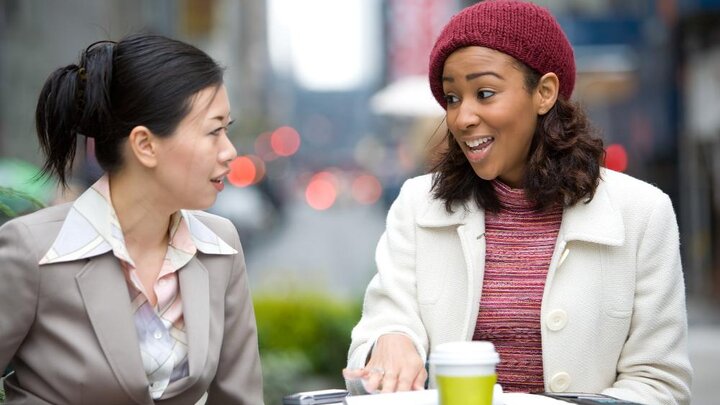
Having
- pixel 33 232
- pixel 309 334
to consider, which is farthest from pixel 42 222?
pixel 309 334

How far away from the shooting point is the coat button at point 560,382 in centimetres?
304

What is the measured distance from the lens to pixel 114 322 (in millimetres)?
2711

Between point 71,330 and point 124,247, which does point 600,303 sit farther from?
point 71,330

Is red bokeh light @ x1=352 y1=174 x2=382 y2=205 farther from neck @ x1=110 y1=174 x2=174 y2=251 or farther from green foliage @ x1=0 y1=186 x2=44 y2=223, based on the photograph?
neck @ x1=110 y1=174 x2=174 y2=251

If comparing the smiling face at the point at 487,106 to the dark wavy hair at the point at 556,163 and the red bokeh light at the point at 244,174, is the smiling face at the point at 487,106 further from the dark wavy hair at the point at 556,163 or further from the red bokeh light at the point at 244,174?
the red bokeh light at the point at 244,174

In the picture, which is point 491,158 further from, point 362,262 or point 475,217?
point 362,262

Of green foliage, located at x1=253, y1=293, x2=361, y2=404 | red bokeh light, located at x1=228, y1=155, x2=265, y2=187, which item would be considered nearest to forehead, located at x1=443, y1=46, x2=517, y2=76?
green foliage, located at x1=253, y1=293, x2=361, y2=404

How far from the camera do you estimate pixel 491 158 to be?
10.00ft

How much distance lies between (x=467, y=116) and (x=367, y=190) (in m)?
75.7

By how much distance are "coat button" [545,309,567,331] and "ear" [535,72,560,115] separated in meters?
0.54

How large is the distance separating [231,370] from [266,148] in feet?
193

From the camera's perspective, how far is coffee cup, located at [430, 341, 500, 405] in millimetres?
2148

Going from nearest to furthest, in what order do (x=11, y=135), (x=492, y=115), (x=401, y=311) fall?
(x=492, y=115), (x=401, y=311), (x=11, y=135)

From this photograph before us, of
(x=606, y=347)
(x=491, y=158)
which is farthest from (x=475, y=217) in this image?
(x=606, y=347)
